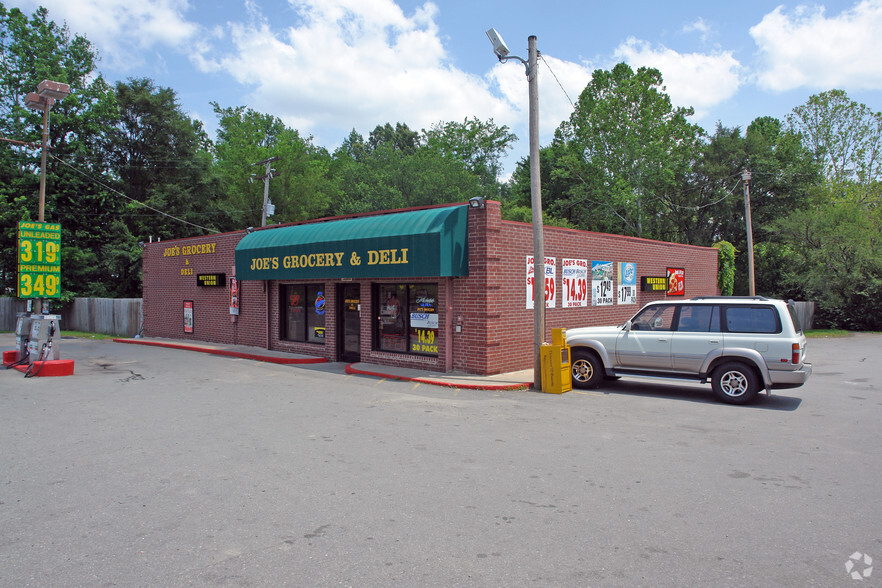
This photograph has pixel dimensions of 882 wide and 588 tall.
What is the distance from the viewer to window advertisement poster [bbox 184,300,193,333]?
22.5 metres

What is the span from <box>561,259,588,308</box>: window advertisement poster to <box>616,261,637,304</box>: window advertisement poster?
2.01m

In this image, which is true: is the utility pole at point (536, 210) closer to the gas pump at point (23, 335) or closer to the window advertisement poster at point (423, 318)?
the window advertisement poster at point (423, 318)

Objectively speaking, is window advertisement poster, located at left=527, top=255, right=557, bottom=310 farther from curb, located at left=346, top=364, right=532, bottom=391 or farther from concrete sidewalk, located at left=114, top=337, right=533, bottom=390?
curb, located at left=346, top=364, right=532, bottom=391

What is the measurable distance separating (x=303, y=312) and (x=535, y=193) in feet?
30.4

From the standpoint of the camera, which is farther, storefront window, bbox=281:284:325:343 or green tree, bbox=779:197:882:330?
green tree, bbox=779:197:882:330

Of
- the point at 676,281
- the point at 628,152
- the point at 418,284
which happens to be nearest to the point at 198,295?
the point at 418,284

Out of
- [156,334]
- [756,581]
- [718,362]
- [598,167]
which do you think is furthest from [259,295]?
[598,167]

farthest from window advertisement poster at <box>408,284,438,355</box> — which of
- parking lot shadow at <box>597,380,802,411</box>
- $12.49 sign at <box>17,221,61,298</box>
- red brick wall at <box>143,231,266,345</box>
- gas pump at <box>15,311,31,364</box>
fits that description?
gas pump at <box>15,311,31,364</box>

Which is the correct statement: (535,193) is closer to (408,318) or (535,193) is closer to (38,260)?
(408,318)

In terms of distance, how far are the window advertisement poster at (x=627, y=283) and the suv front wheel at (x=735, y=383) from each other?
295 inches

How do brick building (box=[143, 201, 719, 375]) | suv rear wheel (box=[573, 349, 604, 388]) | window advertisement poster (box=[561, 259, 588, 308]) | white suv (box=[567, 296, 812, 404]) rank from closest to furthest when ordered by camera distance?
1. white suv (box=[567, 296, 812, 404])
2. suv rear wheel (box=[573, 349, 604, 388])
3. brick building (box=[143, 201, 719, 375])
4. window advertisement poster (box=[561, 259, 588, 308])

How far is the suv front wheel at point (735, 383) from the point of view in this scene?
9906mm

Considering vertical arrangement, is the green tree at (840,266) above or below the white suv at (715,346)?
above

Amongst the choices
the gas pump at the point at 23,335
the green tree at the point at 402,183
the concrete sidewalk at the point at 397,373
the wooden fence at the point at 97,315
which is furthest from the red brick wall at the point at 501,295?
the green tree at the point at 402,183
